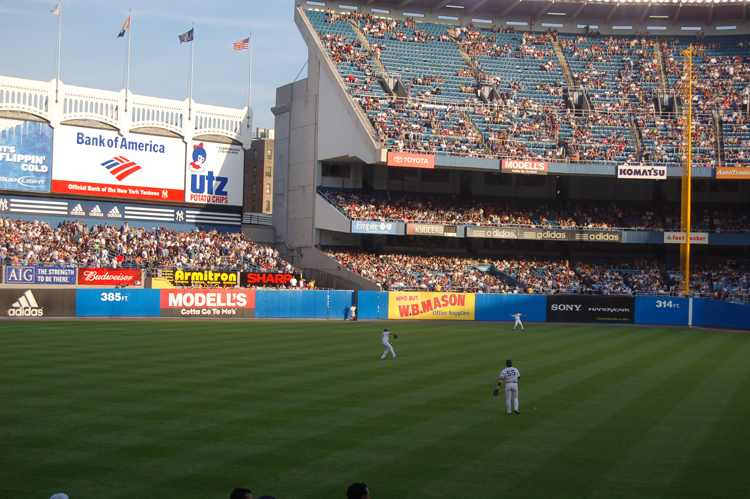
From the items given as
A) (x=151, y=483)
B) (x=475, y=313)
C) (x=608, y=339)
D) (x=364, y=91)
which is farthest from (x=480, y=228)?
(x=151, y=483)

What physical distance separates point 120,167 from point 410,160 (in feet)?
74.9

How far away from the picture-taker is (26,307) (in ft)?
130

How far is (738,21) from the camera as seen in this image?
65.1 metres

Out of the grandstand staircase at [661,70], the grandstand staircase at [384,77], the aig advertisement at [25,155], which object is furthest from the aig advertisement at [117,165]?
the grandstand staircase at [661,70]

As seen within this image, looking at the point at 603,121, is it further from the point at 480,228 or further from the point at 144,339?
the point at 144,339

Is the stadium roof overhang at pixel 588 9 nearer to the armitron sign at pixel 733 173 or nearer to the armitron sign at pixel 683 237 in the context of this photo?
the armitron sign at pixel 733 173

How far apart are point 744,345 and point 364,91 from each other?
117ft

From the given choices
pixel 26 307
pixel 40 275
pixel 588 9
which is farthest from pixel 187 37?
→ pixel 588 9

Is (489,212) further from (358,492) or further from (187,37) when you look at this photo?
(358,492)

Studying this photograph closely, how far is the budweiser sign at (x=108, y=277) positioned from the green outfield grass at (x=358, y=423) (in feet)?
56.3

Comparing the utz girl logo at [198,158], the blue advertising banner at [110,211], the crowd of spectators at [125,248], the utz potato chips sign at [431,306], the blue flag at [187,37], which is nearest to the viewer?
the crowd of spectators at [125,248]

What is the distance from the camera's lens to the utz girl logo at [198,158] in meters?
56.9

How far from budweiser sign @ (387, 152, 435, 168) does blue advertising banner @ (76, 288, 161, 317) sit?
20206 mm

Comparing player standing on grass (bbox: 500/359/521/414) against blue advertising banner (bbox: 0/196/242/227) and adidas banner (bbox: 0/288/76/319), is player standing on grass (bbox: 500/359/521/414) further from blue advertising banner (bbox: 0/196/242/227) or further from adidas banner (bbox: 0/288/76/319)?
blue advertising banner (bbox: 0/196/242/227)
